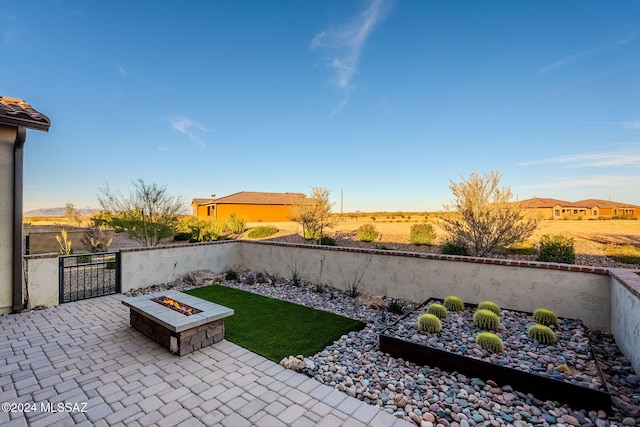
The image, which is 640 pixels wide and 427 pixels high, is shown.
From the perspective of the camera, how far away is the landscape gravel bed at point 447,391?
2.56 m

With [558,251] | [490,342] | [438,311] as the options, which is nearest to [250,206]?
[558,251]

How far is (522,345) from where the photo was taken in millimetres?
3752

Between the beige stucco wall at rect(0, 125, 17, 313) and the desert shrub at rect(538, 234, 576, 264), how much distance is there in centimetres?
1351

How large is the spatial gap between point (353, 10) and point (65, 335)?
431 inches

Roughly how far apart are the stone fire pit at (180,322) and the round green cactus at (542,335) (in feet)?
15.2

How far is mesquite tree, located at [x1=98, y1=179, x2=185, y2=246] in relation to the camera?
12.0m

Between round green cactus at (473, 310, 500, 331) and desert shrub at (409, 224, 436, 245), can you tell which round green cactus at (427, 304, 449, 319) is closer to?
round green cactus at (473, 310, 500, 331)

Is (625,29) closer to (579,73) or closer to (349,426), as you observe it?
(579,73)

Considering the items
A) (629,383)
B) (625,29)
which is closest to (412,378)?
(629,383)

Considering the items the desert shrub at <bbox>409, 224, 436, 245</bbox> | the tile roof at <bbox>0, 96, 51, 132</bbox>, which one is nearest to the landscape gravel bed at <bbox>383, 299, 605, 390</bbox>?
the tile roof at <bbox>0, 96, 51, 132</bbox>

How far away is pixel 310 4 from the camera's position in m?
9.15

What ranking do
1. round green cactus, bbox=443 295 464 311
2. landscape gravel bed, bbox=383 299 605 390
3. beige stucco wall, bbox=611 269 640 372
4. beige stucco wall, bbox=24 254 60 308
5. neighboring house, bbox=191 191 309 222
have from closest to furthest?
landscape gravel bed, bbox=383 299 605 390 < beige stucco wall, bbox=611 269 640 372 < round green cactus, bbox=443 295 464 311 < beige stucco wall, bbox=24 254 60 308 < neighboring house, bbox=191 191 309 222

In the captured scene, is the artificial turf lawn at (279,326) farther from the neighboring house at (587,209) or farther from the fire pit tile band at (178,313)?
the neighboring house at (587,209)

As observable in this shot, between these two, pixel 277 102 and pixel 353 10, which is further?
pixel 277 102
